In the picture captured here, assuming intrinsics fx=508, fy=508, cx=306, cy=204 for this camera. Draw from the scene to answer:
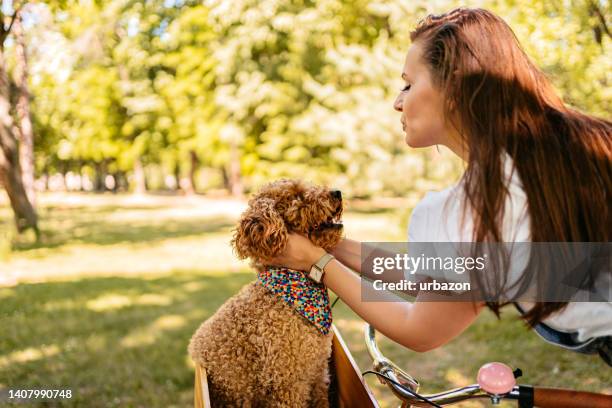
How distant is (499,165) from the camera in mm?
1261

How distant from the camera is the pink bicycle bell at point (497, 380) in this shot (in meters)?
1.26

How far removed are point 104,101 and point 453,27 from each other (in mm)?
29801

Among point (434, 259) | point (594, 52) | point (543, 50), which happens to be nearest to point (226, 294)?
point (543, 50)

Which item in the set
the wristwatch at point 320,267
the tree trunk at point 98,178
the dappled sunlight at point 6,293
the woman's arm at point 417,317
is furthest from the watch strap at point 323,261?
the tree trunk at point 98,178

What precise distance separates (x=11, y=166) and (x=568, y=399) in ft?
34.1

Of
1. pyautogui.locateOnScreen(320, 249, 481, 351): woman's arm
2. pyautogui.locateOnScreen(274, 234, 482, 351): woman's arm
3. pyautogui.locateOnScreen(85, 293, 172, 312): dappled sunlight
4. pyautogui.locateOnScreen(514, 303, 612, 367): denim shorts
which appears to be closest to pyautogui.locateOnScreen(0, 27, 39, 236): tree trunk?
pyautogui.locateOnScreen(85, 293, 172, 312): dappled sunlight

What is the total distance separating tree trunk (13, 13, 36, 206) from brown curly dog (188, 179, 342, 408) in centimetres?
936

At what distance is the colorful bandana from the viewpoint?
1884 mm

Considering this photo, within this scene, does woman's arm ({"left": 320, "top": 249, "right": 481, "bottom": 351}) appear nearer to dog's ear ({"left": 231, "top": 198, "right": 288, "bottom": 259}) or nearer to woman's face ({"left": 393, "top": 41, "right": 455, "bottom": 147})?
dog's ear ({"left": 231, "top": 198, "right": 288, "bottom": 259})

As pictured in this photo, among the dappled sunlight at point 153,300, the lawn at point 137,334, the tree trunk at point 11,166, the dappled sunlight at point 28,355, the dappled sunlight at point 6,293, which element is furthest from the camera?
the tree trunk at point 11,166

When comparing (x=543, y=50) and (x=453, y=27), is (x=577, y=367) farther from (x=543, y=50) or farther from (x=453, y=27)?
(x=453, y=27)

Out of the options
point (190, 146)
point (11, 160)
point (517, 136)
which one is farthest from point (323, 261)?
point (190, 146)

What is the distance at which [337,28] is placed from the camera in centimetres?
2080

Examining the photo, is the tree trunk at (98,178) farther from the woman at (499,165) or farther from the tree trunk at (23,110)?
the woman at (499,165)
